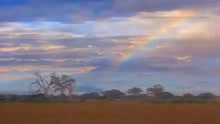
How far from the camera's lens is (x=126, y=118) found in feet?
34.6

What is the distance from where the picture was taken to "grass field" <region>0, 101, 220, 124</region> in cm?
1047

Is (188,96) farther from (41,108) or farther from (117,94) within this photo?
(41,108)

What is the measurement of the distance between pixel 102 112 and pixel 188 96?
72.8 inches

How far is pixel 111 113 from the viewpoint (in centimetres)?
1049

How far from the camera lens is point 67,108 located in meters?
10.7

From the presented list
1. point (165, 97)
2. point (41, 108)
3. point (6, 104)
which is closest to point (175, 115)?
point (165, 97)

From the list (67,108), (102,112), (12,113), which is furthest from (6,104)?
(102,112)

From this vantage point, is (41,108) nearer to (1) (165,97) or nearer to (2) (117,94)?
(2) (117,94)

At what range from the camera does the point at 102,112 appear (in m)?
10.5

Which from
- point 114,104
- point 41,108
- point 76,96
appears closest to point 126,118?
point 114,104

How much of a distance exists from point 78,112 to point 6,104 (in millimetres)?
1551

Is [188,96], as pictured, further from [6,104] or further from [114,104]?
[6,104]

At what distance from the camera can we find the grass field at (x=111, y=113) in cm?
1047

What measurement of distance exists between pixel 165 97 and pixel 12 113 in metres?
3.31
